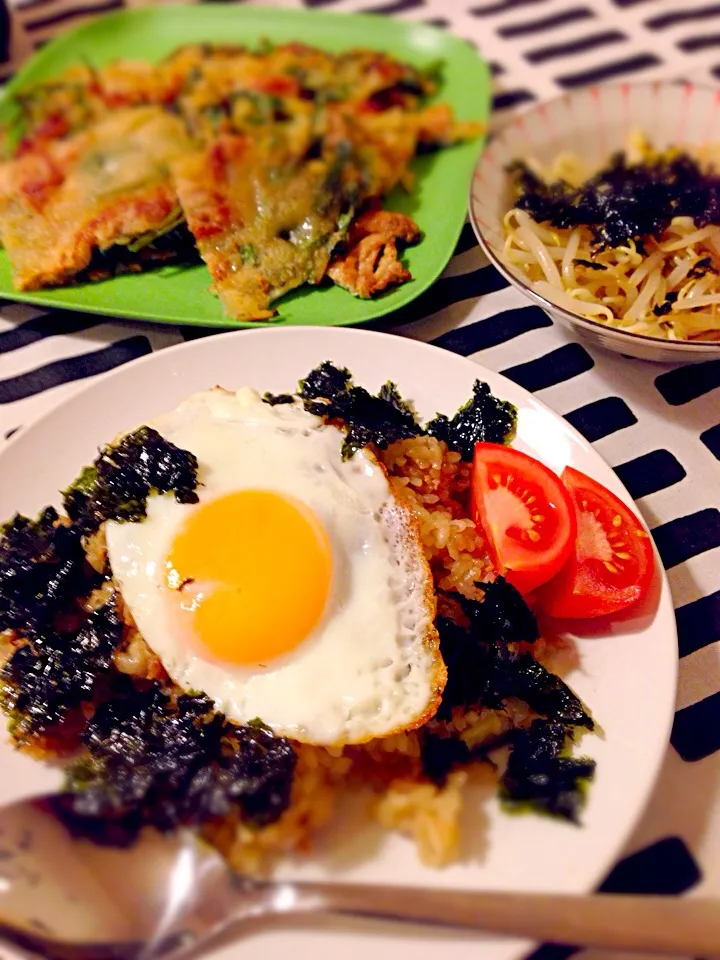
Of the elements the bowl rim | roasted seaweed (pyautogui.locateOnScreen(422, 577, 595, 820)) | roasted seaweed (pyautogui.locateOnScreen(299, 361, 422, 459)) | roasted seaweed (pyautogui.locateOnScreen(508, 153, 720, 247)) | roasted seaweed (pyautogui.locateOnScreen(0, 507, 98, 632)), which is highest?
roasted seaweed (pyautogui.locateOnScreen(508, 153, 720, 247))

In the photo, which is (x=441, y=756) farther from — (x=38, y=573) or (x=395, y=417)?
(x=38, y=573)

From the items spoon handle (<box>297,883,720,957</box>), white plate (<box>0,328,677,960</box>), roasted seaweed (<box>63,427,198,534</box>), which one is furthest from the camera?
roasted seaweed (<box>63,427,198,534</box>)

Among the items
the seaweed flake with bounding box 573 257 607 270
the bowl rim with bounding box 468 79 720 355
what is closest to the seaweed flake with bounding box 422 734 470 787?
the bowl rim with bounding box 468 79 720 355

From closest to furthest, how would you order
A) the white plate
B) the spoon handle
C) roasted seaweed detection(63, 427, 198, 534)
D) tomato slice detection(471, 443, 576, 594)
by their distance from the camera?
1. the spoon handle
2. the white plate
3. tomato slice detection(471, 443, 576, 594)
4. roasted seaweed detection(63, 427, 198, 534)

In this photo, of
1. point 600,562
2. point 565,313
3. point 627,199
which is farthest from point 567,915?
point 627,199

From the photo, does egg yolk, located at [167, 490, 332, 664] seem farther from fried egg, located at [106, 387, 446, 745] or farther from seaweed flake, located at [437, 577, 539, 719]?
seaweed flake, located at [437, 577, 539, 719]

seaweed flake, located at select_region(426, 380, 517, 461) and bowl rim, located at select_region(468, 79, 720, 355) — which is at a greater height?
bowl rim, located at select_region(468, 79, 720, 355)
